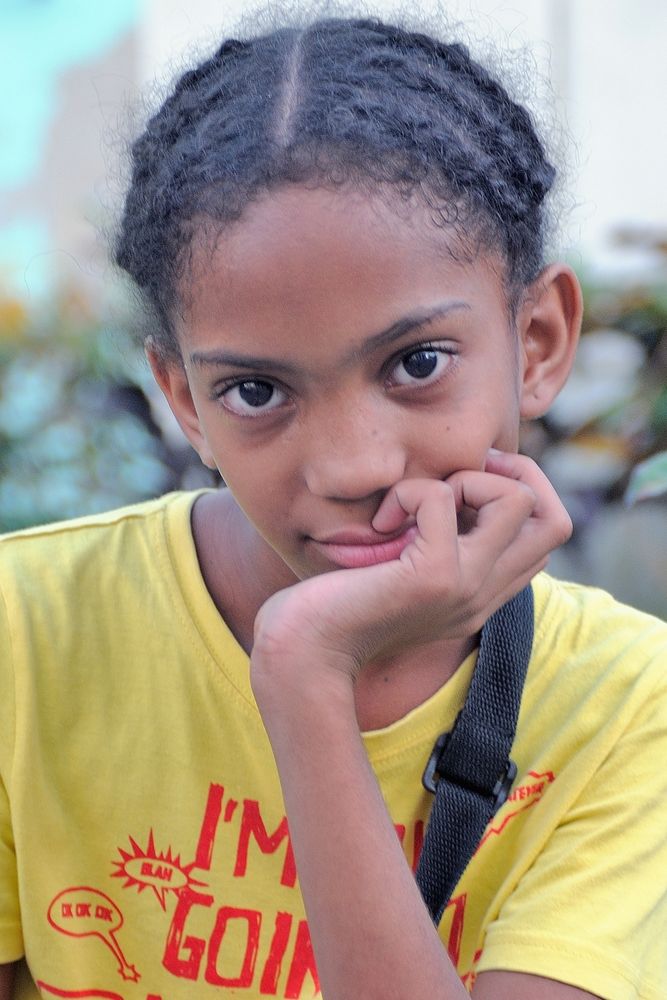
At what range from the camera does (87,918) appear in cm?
213

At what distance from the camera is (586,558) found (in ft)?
14.7

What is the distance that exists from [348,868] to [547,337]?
3.02 ft

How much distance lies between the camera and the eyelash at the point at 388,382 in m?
1.79

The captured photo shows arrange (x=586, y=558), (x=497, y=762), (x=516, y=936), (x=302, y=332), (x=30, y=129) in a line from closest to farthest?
(x=302, y=332)
(x=516, y=936)
(x=497, y=762)
(x=586, y=558)
(x=30, y=129)

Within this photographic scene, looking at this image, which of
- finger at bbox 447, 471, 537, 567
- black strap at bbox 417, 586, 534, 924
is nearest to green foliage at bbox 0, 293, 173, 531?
black strap at bbox 417, 586, 534, 924

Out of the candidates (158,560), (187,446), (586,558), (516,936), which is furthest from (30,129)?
(516,936)

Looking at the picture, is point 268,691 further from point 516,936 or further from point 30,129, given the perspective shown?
point 30,129

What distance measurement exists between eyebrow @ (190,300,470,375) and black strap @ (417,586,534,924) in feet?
1.88

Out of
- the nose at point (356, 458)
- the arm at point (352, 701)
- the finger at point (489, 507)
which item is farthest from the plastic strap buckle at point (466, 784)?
the nose at point (356, 458)

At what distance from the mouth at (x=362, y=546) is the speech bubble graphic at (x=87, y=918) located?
71 centimetres

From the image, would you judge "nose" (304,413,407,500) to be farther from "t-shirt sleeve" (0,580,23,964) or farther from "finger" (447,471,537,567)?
"t-shirt sleeve" (0,580,23,964)

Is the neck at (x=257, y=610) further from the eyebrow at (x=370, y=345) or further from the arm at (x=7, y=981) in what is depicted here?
the arm at (x=7, y=981)

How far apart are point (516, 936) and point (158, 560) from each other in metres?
0.85

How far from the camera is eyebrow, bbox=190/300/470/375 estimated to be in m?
1.75
